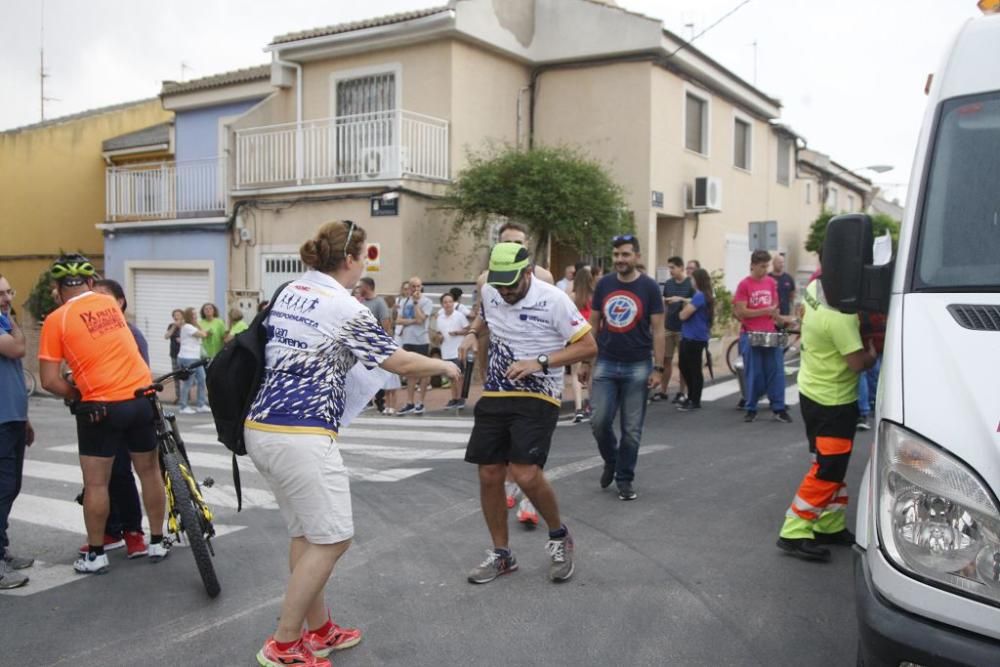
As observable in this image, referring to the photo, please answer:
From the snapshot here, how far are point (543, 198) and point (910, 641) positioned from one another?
13.4 meters

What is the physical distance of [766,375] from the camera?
10.5 metres

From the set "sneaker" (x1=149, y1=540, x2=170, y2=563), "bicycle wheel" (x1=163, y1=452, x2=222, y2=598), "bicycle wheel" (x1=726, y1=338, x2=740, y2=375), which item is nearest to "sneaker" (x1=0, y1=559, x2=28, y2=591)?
"sneaker" (x1=149, y1=540, x2=170, y2=563)

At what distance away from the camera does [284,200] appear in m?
18.3

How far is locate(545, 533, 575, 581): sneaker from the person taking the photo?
5039mm

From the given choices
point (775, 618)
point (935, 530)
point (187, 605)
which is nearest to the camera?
point (935, 530)

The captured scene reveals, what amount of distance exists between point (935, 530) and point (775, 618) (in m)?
1.94

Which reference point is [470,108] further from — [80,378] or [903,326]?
[903,326]

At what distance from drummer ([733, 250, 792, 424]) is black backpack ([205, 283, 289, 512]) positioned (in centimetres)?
755

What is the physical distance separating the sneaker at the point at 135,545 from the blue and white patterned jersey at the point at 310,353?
2416mm

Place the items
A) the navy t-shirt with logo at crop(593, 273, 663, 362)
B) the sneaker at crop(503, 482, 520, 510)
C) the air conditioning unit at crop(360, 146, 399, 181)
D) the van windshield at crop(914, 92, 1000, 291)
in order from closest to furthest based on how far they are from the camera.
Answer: the van windshield at crop(914, 92, 1000, 291) → the sneaker at crop(503, 482, 520, 510) → the navy t-shirt with logo at crop(593, 273, 663, 362) → the air conditioning unit at crop(360, 146, 399, 181)

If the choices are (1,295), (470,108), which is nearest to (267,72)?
(470,108)

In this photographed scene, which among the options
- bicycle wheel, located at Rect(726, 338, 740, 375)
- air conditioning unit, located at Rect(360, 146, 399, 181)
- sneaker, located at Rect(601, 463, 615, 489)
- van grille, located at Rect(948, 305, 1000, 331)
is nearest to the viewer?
van grille, located at Rect(948, 305, 1000, 331)

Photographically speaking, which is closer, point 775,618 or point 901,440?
point 901,440

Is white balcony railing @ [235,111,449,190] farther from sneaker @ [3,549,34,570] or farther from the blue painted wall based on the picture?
sneaker @ [3,549,34,570]
